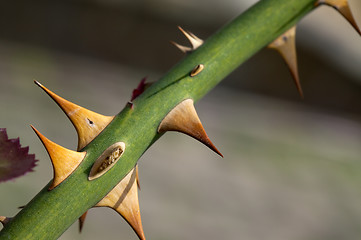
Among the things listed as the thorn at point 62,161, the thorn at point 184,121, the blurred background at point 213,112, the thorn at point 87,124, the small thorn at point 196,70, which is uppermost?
the blurred background at point 213,112

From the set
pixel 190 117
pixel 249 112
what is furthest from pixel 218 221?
pixel 190 117

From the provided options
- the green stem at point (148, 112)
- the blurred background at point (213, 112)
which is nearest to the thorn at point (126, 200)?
the green stem at point (148, 112)

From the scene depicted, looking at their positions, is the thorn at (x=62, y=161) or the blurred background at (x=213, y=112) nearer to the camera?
the thorn at (x=62, y=161)

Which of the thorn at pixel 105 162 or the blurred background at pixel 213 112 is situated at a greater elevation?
the blurred background at pixel 213 112

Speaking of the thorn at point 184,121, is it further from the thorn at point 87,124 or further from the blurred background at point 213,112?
the blurred background at point 213,112

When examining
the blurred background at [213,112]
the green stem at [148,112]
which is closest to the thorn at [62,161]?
the green stem at [148,112]

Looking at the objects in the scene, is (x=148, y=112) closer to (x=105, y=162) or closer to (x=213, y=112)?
(x=105, y=162)

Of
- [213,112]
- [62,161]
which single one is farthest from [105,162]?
[213,112]
